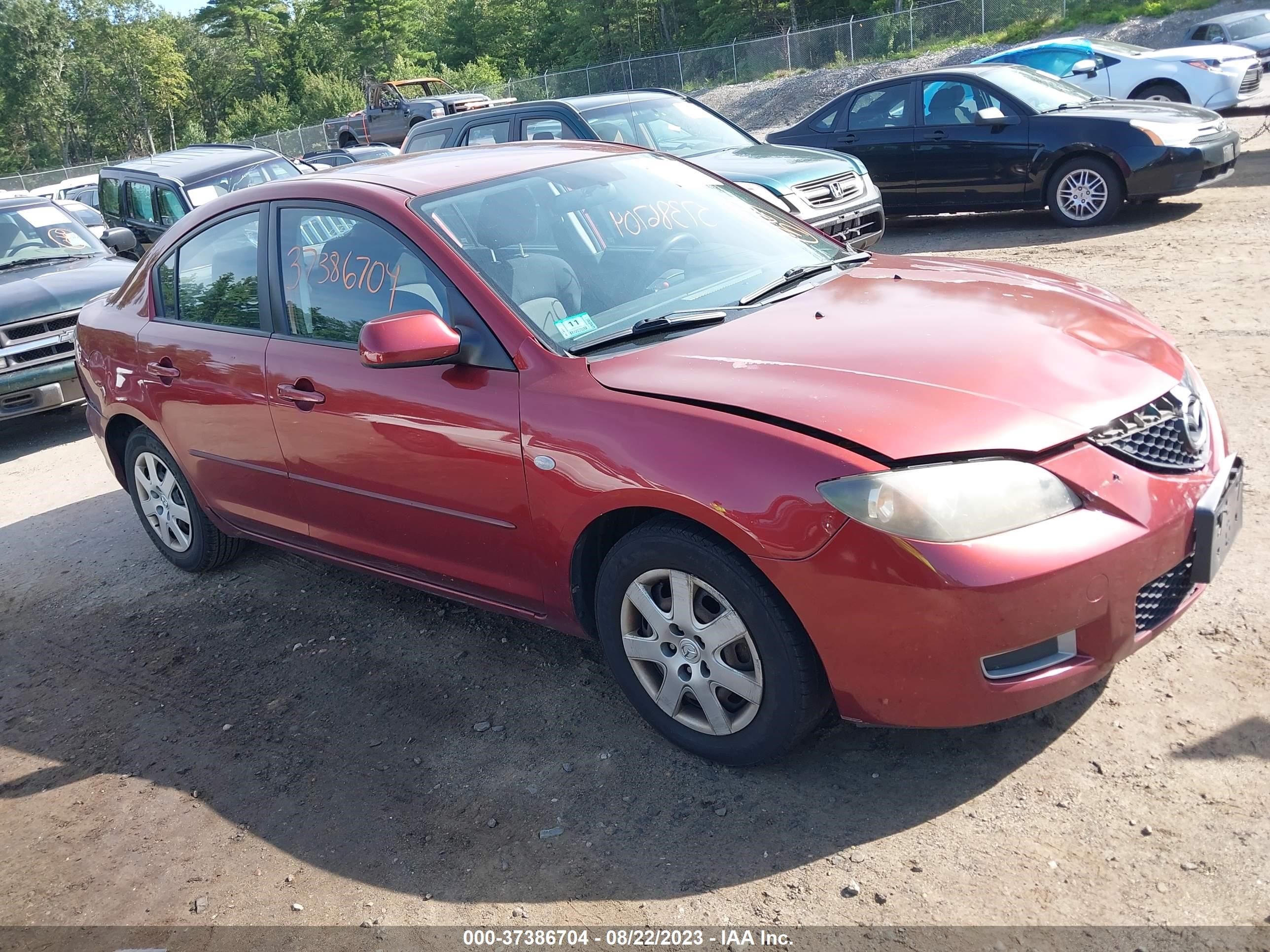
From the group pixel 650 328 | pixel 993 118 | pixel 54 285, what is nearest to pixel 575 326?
pixel 650 328

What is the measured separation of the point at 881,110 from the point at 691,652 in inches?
376

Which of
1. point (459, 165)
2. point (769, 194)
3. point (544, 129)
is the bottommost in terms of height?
point (769, 194)

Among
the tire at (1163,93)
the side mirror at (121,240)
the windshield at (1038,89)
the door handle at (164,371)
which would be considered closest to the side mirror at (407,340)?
the door handle at (164,371)

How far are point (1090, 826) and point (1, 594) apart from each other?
5.35 metres

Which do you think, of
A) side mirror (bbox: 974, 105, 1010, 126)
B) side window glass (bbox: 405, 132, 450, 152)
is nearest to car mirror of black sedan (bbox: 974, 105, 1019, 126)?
side mirror (bbox: 974, 105, 1010, 126)

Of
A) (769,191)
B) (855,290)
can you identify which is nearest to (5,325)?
(769,191)

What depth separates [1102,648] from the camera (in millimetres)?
2879

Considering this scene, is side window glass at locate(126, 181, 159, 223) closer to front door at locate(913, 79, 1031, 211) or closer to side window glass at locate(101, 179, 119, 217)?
side window glass at locate(101, 179, 119, 217)

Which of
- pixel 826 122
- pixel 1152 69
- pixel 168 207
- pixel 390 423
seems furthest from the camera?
pixel 1152 69

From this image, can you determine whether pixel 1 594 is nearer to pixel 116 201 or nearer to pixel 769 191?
pixel 769 191

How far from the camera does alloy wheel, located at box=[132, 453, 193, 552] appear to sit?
17.9 ft

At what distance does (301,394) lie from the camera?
419 cm

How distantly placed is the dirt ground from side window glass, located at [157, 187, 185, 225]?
8792 mm

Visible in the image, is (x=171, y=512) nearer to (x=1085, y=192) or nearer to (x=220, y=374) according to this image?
(x=220, y=374)
